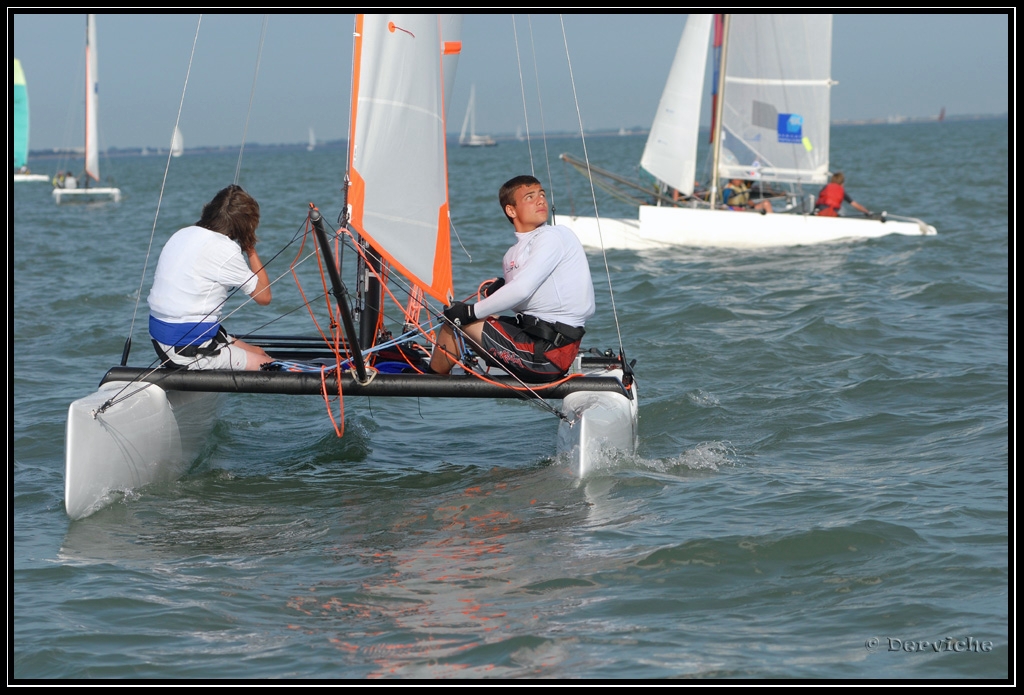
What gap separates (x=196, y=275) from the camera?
14.2 feet

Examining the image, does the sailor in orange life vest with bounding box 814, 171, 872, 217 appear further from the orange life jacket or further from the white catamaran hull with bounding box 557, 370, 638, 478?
the white catamaran hull with bounding box 557, 370, 638, 478

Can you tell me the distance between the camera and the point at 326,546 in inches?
146

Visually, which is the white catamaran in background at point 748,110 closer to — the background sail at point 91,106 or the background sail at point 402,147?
the background sail at point 402,147

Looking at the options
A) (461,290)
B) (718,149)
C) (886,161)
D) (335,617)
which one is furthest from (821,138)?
(886,161)

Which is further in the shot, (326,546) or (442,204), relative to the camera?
(442,204)

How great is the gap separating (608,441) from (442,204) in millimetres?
1399

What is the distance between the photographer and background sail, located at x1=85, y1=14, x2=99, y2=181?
93.9 ft

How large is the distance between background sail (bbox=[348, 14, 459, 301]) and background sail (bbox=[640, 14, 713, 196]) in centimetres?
995

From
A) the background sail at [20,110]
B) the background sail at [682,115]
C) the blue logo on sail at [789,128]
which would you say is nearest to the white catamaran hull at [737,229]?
the background sail at [682,115]

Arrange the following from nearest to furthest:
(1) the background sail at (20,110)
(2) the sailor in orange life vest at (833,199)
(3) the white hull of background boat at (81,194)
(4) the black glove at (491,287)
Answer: (4) the black glove at (491,287)
(2) the sailor in orange life vest at (833,199)
(3) the white hull of background boat at (81,194)
(1) the background sail at (20,110)

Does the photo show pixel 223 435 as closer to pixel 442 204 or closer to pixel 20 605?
pixel 442 204

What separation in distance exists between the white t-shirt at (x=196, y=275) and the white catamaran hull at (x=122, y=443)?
1.10 feet

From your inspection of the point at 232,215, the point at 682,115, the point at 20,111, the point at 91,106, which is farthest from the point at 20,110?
the point at 232,215

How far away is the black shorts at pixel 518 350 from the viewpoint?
14.2ft
